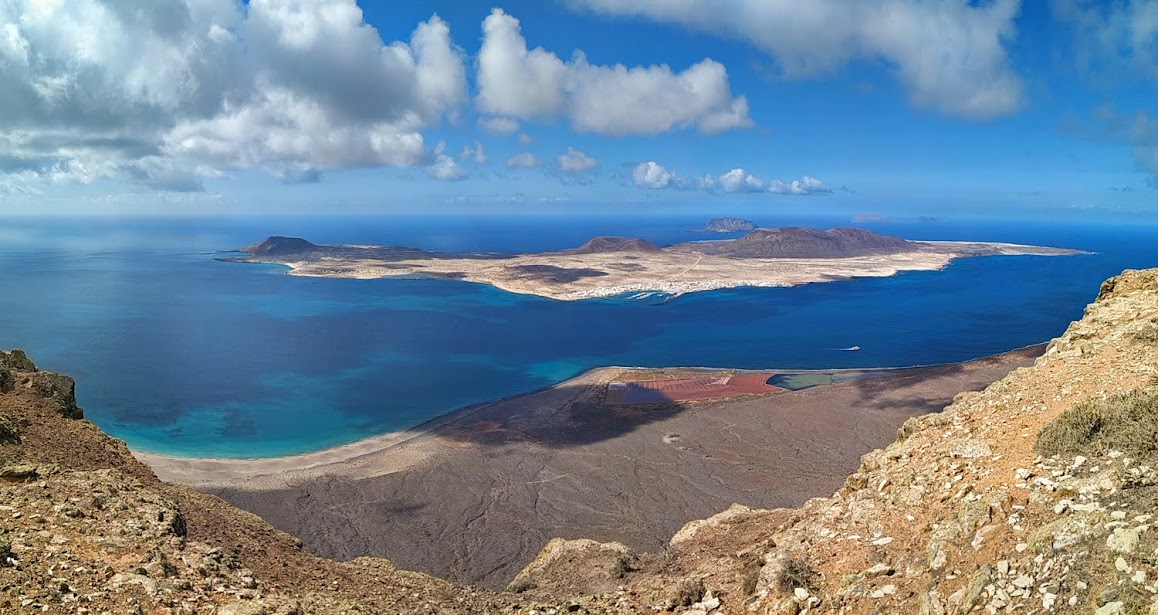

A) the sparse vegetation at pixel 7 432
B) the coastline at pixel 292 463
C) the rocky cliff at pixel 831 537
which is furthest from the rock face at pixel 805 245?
the sparse vegetation at pixel 7 432

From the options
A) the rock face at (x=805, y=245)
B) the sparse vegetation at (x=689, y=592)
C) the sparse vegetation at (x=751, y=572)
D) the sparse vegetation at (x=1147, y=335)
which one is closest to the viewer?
the sparse vegetation at (x=751, y=572)

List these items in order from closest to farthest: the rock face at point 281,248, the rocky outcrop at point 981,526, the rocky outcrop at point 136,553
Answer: the rocky outcrop at point 981,526
the rocky outcrop at point 136,553
the rock face at point 281,248

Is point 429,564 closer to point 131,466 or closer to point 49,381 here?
point 131,466

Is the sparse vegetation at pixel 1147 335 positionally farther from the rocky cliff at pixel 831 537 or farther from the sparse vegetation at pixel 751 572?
the sparse vegetation at pixel 751 572

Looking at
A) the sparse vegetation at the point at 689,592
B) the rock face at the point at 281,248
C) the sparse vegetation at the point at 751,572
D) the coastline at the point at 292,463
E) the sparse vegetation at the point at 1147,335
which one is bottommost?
the coastline at the point at 292,463

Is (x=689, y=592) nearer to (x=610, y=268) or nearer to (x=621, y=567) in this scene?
(x=621, y=567)

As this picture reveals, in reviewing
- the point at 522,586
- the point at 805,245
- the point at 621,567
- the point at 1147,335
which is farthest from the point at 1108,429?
the point at 805,245

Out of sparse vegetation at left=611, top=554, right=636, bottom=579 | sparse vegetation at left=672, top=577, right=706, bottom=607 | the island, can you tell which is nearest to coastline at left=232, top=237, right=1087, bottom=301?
the island
